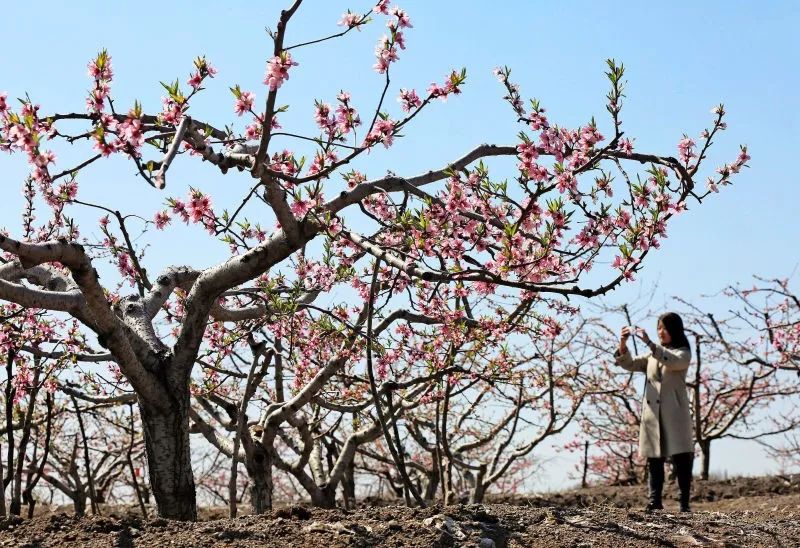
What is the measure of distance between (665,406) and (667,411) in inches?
1.6

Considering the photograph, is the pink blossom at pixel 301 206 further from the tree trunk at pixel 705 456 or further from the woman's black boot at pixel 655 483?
the tree trunk at pixel 705 456

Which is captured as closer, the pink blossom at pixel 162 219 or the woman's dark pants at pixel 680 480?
the pink blossom at pixel 162 219

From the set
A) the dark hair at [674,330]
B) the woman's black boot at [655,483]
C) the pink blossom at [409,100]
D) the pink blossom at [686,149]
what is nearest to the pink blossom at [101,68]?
the pink blossom at [409,100]

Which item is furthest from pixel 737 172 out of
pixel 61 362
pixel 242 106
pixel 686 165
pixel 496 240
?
pixel 61 362

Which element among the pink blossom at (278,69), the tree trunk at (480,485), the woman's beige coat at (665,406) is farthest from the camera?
the tree trunk at (480,485)

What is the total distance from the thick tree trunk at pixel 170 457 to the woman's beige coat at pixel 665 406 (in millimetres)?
3358

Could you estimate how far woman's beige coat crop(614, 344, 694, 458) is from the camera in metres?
A: 6.70

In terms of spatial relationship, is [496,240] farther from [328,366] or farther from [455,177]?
[328,366]

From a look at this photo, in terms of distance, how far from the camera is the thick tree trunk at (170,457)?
5508 millimetres

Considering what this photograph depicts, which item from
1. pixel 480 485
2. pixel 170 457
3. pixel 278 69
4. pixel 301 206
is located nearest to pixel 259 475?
pixel 170 457

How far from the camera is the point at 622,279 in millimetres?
4348

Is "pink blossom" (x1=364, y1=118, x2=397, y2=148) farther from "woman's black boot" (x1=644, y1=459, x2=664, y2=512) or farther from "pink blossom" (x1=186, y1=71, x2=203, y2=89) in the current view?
"woman's black boot" (x1=644, y1=459, x2=664, y2=512)

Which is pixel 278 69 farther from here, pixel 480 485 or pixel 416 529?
pixel 480 485

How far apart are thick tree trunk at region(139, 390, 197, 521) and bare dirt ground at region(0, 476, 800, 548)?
2.11 feet
